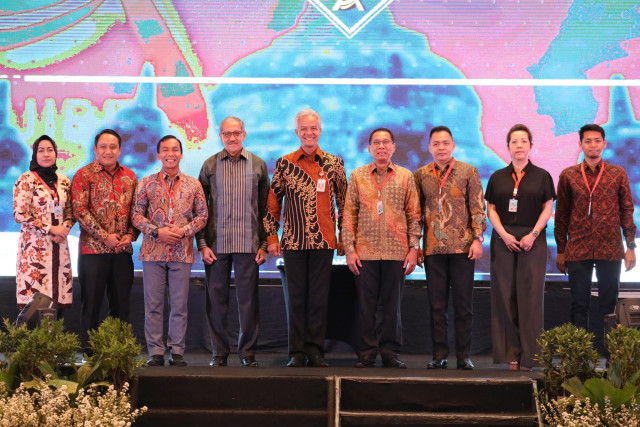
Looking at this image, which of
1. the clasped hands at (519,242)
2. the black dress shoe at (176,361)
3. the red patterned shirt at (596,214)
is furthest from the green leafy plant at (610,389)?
the black dress shoe at (176,361)

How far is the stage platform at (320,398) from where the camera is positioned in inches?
137

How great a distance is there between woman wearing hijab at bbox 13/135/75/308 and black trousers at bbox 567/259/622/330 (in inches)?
121

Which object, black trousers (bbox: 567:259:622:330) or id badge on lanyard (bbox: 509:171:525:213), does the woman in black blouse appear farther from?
black trousers (bbox: 567:259:622:330)

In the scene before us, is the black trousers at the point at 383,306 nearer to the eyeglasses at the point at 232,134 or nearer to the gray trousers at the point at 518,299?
the gray trousers at the point at 518,299

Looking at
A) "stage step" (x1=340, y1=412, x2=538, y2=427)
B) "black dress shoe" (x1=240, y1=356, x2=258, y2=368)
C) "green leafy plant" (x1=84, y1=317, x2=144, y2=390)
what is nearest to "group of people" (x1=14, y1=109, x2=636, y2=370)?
"black dress shoe" (x1=240, y1=356, x2=258, y2=368)

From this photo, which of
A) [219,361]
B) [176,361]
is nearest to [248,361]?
[219,361]

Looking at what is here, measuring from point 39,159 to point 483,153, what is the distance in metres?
3.09

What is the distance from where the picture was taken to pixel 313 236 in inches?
164

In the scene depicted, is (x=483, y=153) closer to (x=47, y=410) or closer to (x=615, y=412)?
(x=615, y=412)

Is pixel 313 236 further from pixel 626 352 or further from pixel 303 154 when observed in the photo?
pixel 626 352

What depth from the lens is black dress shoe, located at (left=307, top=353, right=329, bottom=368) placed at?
4.13 meters

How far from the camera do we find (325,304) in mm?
4230

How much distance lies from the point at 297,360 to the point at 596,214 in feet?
6.58

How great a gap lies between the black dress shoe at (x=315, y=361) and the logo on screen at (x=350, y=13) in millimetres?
2530
